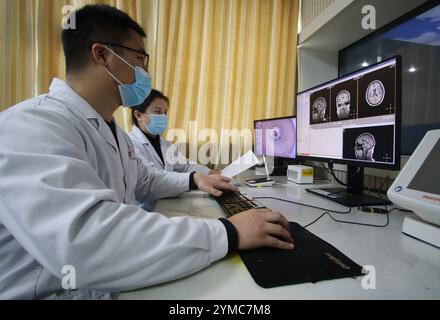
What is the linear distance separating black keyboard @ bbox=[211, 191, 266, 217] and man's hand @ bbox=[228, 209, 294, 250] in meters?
0.19

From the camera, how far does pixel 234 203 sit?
2.58 ft

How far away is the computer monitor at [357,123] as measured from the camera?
2.44 ft

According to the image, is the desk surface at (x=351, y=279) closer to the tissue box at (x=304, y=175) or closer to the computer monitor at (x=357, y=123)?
the computer monitor at (x=357, y=123)

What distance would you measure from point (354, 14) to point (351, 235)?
117 centimetres

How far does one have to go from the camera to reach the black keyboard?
712mm

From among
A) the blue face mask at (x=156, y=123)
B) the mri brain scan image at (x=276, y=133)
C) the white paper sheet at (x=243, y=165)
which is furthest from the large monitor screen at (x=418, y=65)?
the blue face mask at (x=156, y=123)

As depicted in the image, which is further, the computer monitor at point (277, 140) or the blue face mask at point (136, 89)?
the computer monitor at point (277, 140)

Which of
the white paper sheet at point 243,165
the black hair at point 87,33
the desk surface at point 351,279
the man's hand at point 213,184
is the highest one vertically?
the black hair at point 87,33

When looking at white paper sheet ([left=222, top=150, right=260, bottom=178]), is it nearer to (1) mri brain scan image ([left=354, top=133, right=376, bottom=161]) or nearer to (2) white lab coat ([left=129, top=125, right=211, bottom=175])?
(2) white lab coat ([left=129, top=125, right=211, bottom=175])

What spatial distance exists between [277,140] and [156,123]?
0.81 meters

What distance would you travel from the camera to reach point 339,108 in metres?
0.97

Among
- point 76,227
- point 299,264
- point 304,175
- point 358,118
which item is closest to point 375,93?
point 358,118

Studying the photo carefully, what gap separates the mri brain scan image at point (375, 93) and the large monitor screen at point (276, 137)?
55cm

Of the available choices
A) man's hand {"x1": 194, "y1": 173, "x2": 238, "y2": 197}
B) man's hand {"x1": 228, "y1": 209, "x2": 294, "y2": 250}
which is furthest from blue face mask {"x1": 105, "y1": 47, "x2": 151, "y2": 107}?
man's hand {"x1": 228, "y1": 209, "x2": 294, "y2": 250}
